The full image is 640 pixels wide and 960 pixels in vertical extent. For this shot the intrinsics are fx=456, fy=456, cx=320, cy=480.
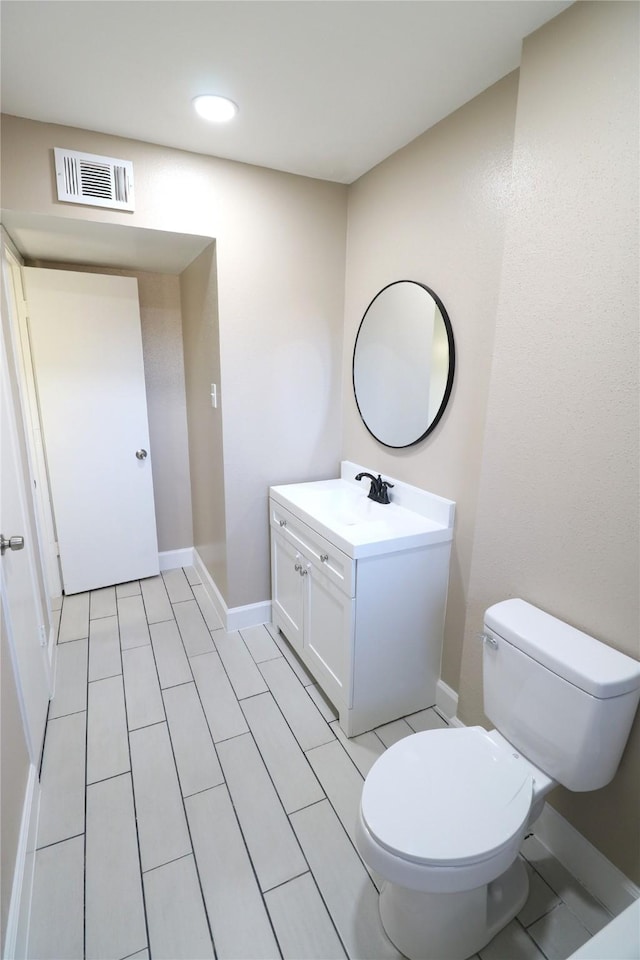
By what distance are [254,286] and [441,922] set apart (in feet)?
7.87

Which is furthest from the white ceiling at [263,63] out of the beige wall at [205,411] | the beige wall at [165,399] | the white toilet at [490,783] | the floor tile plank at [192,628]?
the floor tile plank at [192,628]

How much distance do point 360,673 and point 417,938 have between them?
2.47 feet

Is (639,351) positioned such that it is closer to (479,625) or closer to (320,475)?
(479,625)

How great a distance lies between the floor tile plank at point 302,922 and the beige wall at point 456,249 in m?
0.93

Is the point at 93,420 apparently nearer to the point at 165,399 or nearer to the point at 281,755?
the point at 165,399

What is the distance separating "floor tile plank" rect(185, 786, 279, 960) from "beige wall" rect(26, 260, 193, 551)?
1.99 m

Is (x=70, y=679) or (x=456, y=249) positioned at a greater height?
(x=456, y=249)

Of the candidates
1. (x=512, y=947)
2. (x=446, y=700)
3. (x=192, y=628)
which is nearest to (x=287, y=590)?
(x=192, y=628)

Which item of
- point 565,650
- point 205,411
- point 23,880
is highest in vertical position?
point 205,411

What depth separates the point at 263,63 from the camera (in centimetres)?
141

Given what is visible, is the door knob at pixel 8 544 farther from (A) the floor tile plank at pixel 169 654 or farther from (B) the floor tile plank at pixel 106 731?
(A) the floor tile plank at pixel 169 654

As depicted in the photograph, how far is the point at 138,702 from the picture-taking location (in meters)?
2.04

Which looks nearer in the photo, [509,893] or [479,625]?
[509,893]

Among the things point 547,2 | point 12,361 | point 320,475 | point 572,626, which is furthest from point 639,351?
point 12,361
